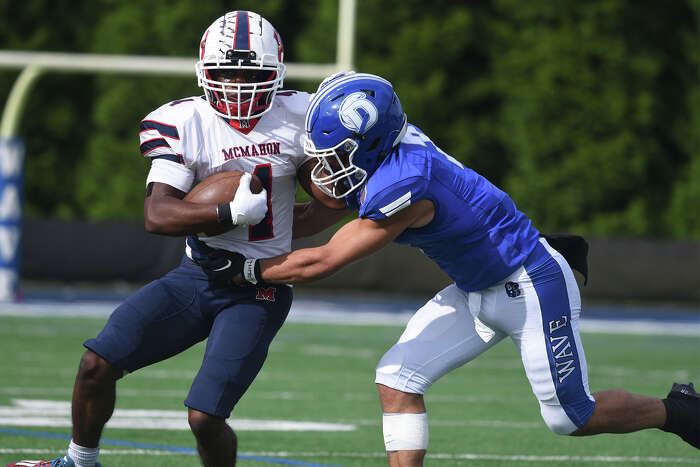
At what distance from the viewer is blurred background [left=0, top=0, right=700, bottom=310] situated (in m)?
15.4

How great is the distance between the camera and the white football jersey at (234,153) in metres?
4.07

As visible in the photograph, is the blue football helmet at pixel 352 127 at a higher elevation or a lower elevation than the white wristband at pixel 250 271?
higher

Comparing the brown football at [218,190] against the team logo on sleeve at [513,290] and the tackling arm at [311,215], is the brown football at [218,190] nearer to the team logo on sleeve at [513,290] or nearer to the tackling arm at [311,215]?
the tackling arm at [311,215]

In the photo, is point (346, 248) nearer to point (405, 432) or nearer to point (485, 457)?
point (405, 432)

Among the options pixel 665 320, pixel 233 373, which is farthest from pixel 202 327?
pixel 665 320

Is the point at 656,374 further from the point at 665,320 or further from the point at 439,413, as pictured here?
the point at 665,320

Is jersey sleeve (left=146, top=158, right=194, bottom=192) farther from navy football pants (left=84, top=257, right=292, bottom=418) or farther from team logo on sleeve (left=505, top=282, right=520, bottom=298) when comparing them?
team logo on sleeve (left=505, top=282, right=520, bottom=298)

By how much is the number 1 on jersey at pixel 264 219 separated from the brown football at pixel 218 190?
11 cm

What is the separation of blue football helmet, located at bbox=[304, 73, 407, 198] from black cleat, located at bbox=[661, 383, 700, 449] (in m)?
1.48

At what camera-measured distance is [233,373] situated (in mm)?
3973

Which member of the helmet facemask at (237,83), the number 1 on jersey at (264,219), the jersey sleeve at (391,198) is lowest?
the number 1 on jersey at (264,219)

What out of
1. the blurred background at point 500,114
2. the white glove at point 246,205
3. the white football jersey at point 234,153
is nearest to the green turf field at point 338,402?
the white football jersey at point 234,153

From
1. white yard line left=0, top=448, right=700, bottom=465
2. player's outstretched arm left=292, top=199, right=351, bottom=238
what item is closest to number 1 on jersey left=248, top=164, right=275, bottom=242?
player's outstretched arm left=292, top=199, right=351, bottom=238

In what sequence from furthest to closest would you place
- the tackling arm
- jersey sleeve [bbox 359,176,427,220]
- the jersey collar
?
the tackling arm < the jersey collar < jersey sleeve [bbox 359,176,427,220]
